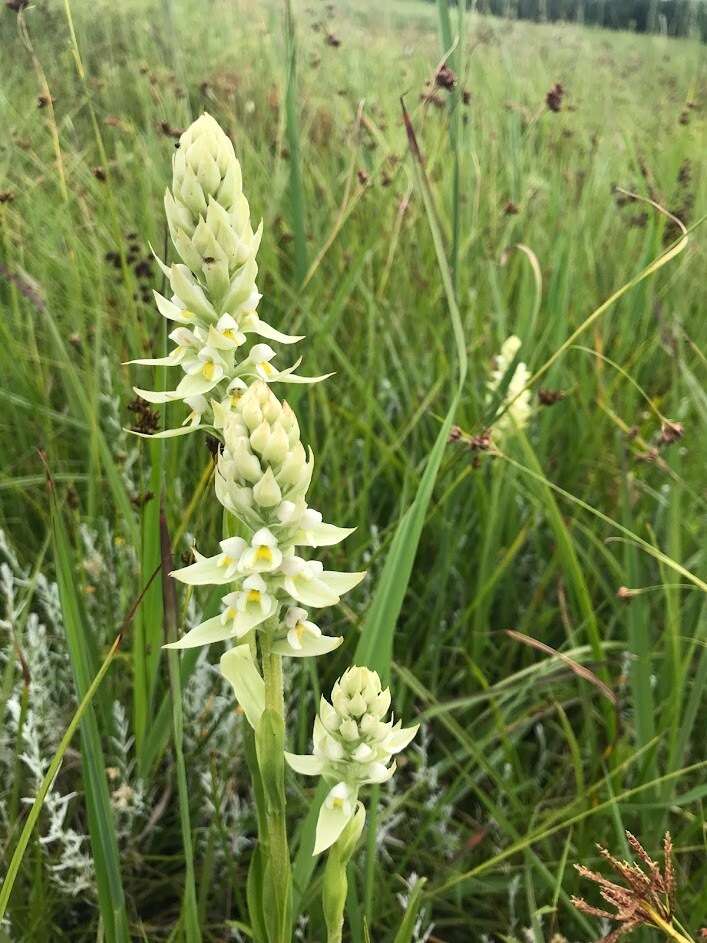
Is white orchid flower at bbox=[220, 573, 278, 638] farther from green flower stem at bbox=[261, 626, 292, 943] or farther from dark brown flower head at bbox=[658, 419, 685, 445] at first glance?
dark brown flower head at bbox=[658, 419, 685, 445]

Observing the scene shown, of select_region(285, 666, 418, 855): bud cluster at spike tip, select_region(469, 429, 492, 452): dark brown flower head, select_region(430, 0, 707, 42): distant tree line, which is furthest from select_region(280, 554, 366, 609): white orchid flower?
select_region(430, 0, 707, 42): distant tree line

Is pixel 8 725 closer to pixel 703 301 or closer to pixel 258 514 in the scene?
pixel 258 514

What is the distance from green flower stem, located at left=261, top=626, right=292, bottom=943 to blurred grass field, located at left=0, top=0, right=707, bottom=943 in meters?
0.24

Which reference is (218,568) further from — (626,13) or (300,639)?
(626,13)

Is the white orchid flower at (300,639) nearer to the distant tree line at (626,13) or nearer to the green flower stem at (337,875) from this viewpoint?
the green flower stem at (337,875)

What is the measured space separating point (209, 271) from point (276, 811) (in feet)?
2.11

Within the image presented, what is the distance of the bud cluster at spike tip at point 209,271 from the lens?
3.26ft

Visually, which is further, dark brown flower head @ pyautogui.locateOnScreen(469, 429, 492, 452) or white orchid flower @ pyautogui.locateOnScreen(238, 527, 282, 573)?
dark brown flower head @ pyautogui.locateOnScreen(469, 429, 492, 452)

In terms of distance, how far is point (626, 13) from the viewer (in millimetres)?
8391

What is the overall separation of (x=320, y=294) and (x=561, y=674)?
66.0 inches

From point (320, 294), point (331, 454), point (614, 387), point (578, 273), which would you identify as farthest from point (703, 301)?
point (331, 454)

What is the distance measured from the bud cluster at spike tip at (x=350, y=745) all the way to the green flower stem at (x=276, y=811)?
0.11 ft

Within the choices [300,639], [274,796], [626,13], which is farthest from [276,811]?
[626,13]

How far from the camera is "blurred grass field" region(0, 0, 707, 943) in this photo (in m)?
1.63
